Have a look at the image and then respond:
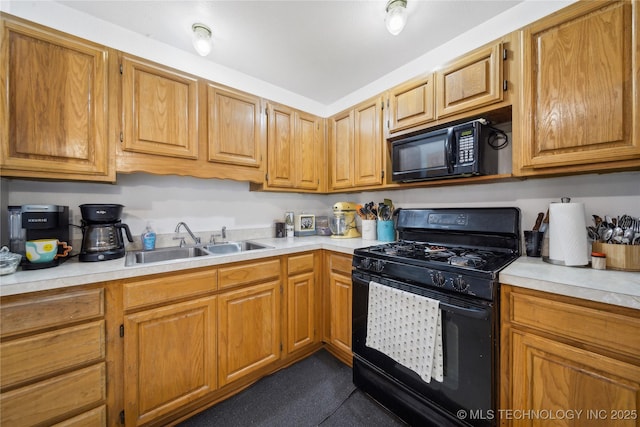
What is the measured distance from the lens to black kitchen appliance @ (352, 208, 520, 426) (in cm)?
109

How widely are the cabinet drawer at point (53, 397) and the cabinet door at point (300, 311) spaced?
110 centimetres

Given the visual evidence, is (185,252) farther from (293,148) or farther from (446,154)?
(446,154)

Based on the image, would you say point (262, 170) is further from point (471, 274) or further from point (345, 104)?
point (471, 274)

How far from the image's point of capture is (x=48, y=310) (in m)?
1.03

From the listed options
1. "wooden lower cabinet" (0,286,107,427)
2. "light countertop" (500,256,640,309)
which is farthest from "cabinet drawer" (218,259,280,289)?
"light countertop" (500,256,640,309)

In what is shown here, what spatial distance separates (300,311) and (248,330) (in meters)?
0.44

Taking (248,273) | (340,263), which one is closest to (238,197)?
(248,273)

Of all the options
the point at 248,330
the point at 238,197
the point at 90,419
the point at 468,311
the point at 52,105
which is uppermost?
the point at 52,105

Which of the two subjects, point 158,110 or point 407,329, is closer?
point 407,329

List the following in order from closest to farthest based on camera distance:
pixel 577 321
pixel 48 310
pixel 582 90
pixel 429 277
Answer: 1. pixel 577 321
2. pixel 48 310
3. pixel 582 90
4. pixel 429 277

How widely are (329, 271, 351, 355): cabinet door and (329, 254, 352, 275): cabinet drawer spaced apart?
0.14 ft

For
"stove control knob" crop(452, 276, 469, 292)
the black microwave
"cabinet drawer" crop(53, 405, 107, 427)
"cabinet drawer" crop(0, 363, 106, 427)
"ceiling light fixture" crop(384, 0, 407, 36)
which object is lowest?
"cabinet drawer" crop(53, 405, 107, 427)

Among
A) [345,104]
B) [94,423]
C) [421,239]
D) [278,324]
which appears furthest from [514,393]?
[345,104]

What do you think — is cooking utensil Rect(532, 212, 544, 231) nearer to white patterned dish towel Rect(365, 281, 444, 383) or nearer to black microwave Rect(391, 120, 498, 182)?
black microwave Rect(391, 120, 498, 182)
